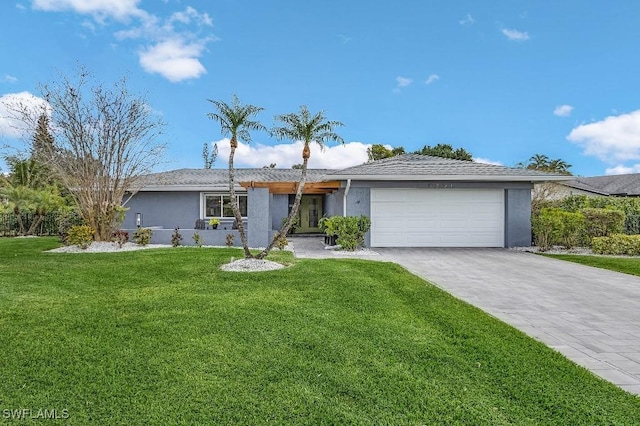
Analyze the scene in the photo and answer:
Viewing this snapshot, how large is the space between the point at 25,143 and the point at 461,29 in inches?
740

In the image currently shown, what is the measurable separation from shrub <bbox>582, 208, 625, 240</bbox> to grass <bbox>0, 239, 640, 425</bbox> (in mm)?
10704

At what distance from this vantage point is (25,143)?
1609cm

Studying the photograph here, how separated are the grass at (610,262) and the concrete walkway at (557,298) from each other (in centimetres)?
70

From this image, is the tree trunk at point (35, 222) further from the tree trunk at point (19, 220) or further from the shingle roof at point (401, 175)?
A: the shingle roof at point (401, 175)

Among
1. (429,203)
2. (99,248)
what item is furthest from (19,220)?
(429,203)

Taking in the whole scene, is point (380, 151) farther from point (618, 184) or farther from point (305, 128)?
point (305, 128)

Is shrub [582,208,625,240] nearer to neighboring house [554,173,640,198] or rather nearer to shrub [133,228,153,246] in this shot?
shrub [133,228,153,246]

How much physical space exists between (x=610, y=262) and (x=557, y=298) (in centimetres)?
638

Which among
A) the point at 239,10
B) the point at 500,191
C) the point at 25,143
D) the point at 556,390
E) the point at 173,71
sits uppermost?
the point at 239,10

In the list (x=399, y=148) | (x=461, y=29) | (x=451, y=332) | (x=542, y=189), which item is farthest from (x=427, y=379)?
(x=399, y=148)

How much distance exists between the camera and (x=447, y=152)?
37.8m

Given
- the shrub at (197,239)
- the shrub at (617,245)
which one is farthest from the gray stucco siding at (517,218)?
the shrub at (197,239)

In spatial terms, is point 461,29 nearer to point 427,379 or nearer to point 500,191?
point 500,191

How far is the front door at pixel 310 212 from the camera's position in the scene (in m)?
23.3
